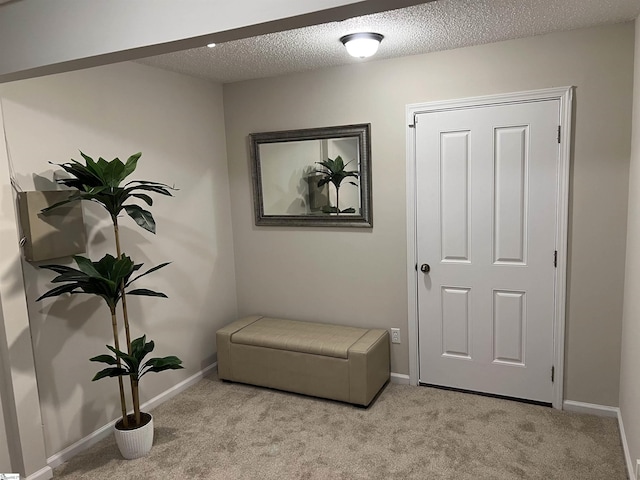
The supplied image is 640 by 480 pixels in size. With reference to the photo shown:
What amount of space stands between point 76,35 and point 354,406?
2628 millimetres

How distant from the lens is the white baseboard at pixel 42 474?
2461 mm

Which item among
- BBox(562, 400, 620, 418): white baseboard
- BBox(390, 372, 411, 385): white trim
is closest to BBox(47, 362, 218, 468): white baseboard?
BBox(390, 372, 411, 385): white trim

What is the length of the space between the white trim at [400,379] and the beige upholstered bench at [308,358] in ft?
0.36

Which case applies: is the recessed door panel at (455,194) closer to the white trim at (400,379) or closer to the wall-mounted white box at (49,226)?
the white trim at (400,379)

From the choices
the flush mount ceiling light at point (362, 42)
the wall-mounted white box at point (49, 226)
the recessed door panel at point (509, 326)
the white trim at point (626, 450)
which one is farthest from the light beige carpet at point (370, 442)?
the flush mount ceiling light at point (362, 42)

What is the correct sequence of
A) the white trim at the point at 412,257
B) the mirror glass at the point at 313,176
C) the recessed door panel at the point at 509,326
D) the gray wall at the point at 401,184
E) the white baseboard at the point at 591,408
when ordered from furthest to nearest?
the mirror glass at the point at 313,176, the white trim at the point at 412,257, the recessed door panel at the point at 509,326, the white baseboard at the point at 591,408, the gray wall at the point at 401,184

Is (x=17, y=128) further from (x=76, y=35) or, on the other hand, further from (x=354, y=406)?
(x=354, y=406)

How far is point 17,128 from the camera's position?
2410mm

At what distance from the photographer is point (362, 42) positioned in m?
2.71

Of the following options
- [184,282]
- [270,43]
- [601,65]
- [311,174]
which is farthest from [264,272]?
[601,65]

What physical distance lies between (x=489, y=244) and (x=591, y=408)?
1.20 meters

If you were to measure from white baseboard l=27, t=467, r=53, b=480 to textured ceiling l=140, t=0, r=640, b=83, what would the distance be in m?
2.48

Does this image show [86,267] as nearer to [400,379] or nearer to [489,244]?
[400,379]

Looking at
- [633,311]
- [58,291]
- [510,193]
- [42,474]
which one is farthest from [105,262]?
[633,311]
